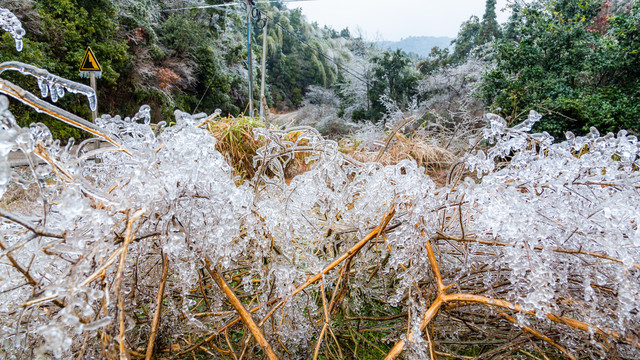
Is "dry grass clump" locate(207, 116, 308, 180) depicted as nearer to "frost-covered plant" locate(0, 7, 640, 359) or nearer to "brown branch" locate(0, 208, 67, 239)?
"frost-covered plant" locate(0, 7, 640, 359)

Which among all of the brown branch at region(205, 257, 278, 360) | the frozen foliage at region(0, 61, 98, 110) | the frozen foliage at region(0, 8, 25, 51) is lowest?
the brown branch at region(205, 257, 278, 360)

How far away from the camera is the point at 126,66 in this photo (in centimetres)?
812

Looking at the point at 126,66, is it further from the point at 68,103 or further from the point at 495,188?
the point at 495,188

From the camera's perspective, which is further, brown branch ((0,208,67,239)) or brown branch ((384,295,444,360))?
brown branch ((384,295,444,360))

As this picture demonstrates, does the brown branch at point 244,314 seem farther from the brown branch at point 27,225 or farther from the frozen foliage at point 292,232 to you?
the brown branch at point 27,225

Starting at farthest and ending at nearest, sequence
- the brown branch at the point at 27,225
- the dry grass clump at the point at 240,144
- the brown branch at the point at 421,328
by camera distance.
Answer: the dry grass clump at the point at 240,144, the brown branch at the point at 421,328, the brown branch at the point at 27,225

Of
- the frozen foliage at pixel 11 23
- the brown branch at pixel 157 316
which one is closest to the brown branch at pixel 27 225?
the brown branch at pixel 157 316

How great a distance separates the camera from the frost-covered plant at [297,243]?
43cm

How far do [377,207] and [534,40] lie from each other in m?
7.09

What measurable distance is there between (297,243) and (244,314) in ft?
0.80

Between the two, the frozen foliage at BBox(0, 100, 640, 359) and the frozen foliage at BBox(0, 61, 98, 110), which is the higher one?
the frozen foliage at BBox(0, 61, 98, 110)

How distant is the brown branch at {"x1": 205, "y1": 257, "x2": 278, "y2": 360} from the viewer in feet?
1.59

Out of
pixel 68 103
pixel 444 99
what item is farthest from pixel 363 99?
pixel 68 103

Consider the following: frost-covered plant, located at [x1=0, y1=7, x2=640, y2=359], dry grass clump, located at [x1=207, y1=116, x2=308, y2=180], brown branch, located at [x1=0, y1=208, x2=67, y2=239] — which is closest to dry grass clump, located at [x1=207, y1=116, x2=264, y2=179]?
dry grass clump, located at [x1=207, y1=116, x2=308, y2=180]
